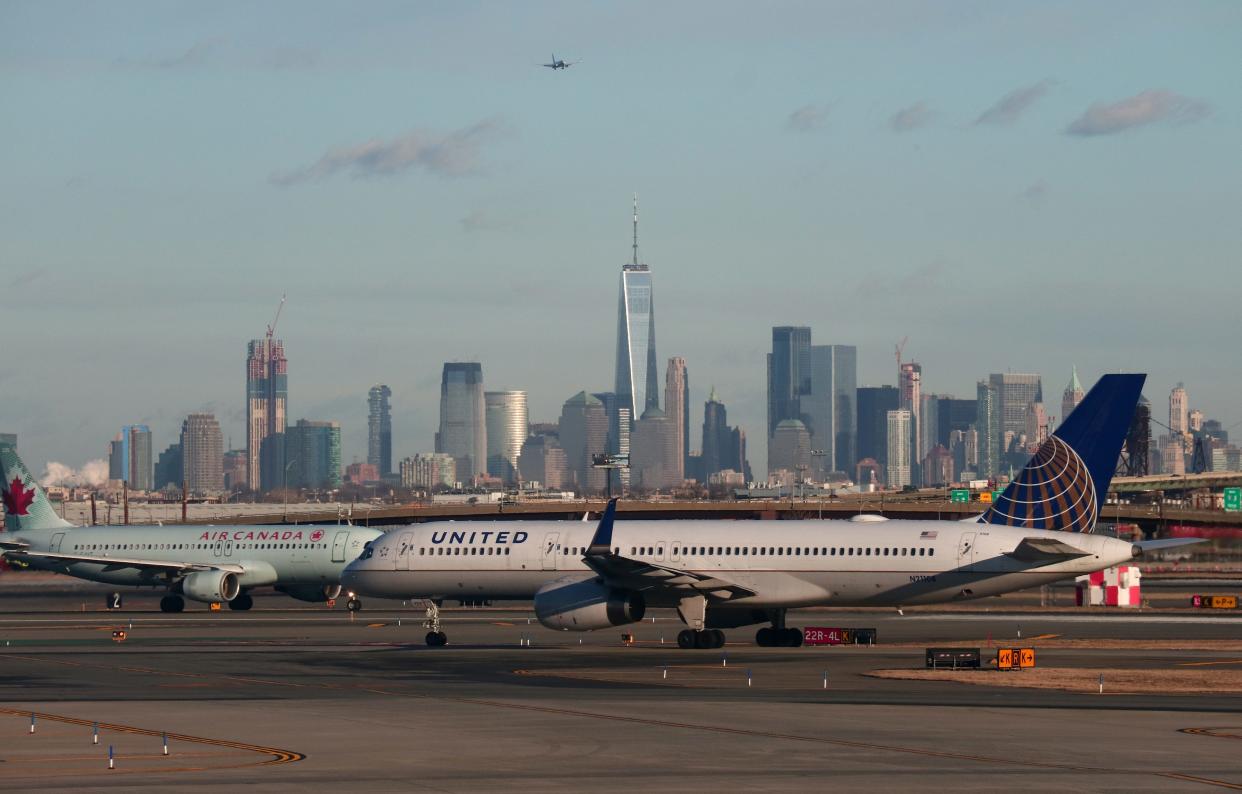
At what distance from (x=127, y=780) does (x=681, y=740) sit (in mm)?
9816

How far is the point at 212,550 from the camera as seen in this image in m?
88.2

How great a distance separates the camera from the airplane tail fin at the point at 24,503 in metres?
96.8

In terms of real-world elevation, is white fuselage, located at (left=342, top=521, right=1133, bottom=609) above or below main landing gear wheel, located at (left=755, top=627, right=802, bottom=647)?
above

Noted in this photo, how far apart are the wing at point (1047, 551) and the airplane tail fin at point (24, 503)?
5896cm

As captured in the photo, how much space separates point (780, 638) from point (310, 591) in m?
37.1

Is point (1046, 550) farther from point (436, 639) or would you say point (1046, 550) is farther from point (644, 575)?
point (436, 639)

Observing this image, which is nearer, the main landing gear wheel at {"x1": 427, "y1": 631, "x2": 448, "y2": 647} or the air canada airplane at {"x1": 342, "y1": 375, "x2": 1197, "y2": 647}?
the air canada airplane at {"x1": 342, "y1": 375, "x2": 1197, "y2": 647}

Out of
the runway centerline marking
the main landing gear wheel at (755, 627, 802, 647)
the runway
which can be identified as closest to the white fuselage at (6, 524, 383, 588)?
the runway

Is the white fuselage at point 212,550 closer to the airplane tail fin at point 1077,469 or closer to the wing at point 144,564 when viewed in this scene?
the wing at point 144,564

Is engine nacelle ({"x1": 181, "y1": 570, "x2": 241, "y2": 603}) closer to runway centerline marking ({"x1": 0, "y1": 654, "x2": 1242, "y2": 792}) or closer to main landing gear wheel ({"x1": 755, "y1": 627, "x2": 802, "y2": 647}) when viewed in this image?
main landing gear wheel ({"x1": 755, "y1": 627, "x2": 802, "y2": 647})

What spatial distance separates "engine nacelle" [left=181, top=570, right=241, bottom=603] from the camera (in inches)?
3356

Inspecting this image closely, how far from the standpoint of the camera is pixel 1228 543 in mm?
148875

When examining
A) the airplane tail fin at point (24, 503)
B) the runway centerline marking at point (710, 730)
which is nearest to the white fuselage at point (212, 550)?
the airplane tail fin at point (24, 503)

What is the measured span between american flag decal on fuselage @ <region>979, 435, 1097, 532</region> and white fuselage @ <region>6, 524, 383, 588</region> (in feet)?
120
